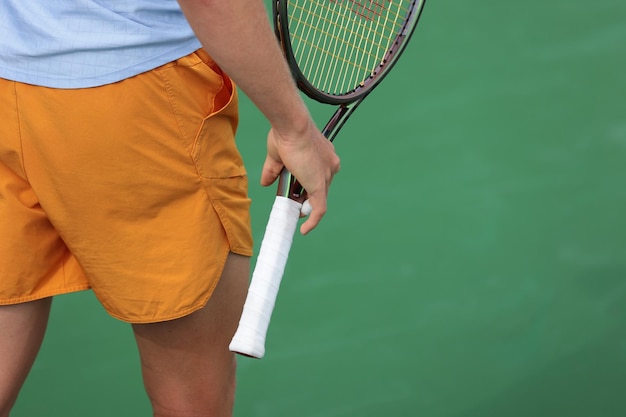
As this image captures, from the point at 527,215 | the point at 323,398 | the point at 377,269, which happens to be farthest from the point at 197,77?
the point at 527,215

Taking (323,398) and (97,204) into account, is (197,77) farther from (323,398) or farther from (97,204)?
(323,398)

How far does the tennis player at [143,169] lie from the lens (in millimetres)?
1594

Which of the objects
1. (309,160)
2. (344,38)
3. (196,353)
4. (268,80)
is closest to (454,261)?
(344,38)

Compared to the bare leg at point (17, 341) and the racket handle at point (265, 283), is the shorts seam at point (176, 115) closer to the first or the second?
the racket handle at point (265, 283)

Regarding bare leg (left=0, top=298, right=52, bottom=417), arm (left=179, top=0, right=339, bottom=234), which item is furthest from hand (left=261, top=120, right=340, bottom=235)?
bare leg (left=0, top=298, right=52, bottom=417)

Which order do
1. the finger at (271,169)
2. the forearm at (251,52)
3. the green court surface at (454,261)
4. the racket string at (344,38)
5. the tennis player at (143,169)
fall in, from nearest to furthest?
the forearm at (251,52)
the tennis player at (143,169)
the finger at (271,169)
the racket string at (344,38)
the green court surface at (454,261)

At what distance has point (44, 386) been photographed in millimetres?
2689

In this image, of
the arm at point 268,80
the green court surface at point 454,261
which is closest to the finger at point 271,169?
the arm at point 268,80

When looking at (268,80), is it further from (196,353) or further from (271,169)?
(196,353)

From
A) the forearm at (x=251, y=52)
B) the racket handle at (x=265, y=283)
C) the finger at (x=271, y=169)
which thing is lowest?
the racket handle at (x=265, y=283)

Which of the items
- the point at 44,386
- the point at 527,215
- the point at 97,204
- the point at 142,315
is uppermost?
the point at 97,204

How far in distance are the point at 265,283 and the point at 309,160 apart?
195 millimetres

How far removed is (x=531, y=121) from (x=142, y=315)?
1.81 meters

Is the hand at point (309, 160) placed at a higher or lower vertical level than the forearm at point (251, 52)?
lower
